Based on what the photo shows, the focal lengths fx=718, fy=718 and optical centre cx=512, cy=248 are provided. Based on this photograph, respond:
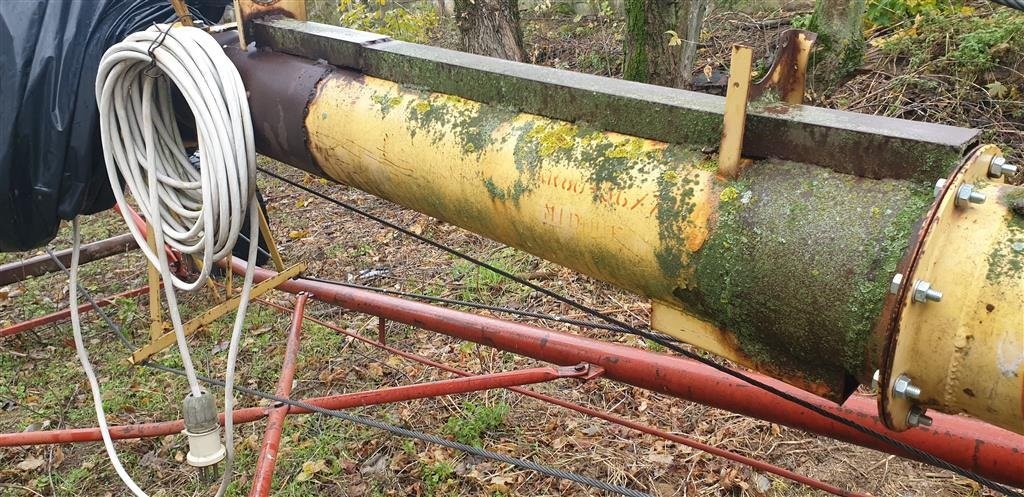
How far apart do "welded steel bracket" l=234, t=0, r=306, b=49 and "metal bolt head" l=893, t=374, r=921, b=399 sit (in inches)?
62.2

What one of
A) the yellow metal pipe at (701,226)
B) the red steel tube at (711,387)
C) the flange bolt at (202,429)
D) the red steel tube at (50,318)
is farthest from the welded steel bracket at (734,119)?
the red steel tube at (50,318)

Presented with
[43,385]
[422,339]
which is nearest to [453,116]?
[422,339]

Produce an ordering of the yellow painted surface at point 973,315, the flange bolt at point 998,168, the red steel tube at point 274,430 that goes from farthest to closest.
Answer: the red steel tube at point 274,430 → the flange bolt at point 998,168 → the yellow painted surface at point 973,315

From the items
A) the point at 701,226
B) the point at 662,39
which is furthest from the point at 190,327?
the point at 662,39

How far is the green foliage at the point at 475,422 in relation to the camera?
3.59m

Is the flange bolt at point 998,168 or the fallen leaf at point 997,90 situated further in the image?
the fallen leaf at point 997,90

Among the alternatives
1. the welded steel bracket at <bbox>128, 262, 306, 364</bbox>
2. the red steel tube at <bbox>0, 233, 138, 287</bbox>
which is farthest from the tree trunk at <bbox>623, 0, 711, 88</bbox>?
the welded steel bracket at <bbox>128, 262, 306, 364</bbox>

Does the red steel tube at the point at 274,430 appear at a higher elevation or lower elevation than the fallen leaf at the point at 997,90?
lower

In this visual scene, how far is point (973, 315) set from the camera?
2.87 feet

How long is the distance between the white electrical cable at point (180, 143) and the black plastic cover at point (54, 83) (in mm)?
158

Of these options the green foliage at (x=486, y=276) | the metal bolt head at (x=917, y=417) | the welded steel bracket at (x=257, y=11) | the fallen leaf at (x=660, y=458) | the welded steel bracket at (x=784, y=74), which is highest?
the welded steel bracket at (x=257, y=11)

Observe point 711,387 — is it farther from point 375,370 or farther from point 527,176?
point 375,370

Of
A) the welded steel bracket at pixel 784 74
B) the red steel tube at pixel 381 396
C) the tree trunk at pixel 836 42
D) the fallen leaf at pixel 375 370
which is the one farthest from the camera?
the tree trunk at pixel 836 42

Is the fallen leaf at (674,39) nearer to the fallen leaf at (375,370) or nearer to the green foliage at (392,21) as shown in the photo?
the green foliage at (392,21)
